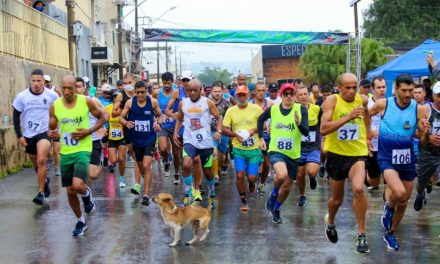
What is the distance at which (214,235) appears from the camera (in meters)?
9.04

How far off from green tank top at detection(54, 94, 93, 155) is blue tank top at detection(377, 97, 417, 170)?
3.47m

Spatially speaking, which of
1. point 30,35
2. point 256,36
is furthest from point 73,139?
point 256,36

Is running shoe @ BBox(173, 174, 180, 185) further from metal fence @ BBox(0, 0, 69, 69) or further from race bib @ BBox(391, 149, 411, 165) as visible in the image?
race bib @ BBox(391, 149, 411, 165)

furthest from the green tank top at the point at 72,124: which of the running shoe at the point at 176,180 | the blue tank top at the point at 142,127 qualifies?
the running shoe at the point at 176,180

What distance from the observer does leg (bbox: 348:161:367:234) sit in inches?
310

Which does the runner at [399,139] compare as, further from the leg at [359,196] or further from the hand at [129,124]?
the hand at [129,124]

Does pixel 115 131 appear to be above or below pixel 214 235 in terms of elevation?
above

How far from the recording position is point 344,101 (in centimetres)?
819

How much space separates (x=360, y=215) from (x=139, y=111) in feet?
16.1

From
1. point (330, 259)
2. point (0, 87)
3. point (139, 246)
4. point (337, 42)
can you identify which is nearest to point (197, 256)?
point (139, 246)

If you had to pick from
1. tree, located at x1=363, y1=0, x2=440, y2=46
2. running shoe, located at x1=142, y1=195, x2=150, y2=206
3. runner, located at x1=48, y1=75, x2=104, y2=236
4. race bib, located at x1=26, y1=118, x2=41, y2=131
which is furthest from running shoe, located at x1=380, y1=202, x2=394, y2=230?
tree, located at x1=363, y1=0, x2=440, y2=46

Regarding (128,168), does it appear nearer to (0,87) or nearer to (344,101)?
(0,87)

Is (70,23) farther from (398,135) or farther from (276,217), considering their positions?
(398,135)

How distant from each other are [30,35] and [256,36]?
1683 centimetres
